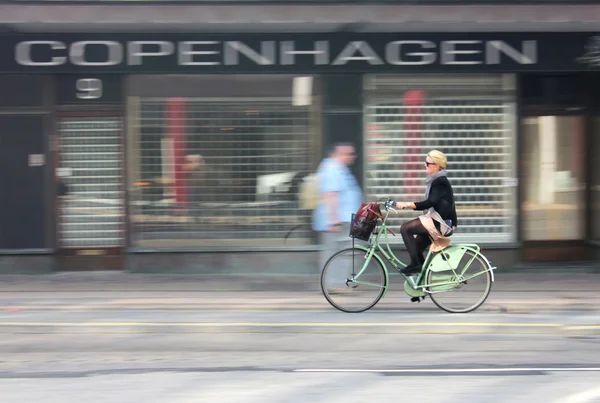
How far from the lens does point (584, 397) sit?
5.23 metres

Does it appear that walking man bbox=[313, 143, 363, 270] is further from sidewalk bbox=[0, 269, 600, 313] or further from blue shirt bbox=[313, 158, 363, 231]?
sidewalk bbox=[0, 269, 600, 313]

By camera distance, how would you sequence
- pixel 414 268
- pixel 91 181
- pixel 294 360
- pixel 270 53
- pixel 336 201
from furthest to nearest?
pixel 91 181, pixel 270 53, pixel 336 201, pixel 414 268, pixel 294 360

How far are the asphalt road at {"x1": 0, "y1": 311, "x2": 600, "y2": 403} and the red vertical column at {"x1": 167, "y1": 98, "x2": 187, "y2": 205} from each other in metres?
3.15

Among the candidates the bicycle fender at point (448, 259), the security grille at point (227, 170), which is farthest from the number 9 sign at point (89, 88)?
the bicycle fender at point (448, 259)

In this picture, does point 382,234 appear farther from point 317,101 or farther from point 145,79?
point 145,79

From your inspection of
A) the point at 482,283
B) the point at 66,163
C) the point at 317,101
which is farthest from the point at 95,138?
the point at 482,283

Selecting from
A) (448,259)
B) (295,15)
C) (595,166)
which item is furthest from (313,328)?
(595,166)

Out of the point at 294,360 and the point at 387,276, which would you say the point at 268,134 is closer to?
the point at 387,276

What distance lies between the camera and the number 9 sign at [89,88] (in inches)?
435

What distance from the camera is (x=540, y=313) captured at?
329 inches

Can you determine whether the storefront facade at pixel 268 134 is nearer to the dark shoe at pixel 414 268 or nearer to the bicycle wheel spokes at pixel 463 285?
the dark shoe at pixel 414 268

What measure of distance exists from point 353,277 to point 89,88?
5.11 m

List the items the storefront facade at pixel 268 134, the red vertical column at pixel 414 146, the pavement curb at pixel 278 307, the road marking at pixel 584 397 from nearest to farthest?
the road marking at pixel 584 397 → the pavement curb at pixel 278 307 → the storefront facade at pixel 268 134 → the red vertical column at pixel 414 146

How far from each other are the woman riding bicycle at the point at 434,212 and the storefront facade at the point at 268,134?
306 cm
